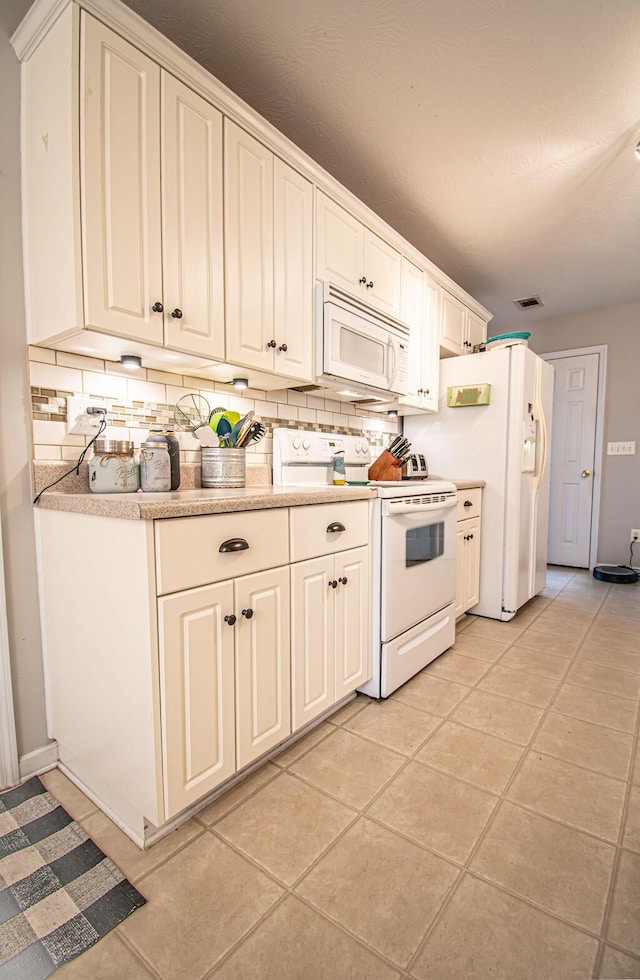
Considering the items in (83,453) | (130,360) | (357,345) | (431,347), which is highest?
(431,347)

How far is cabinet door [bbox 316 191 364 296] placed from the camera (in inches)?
74.9

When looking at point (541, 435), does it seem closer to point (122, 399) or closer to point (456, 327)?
point (456, 327)

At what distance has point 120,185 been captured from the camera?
1213 mm

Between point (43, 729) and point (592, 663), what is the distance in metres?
2.45

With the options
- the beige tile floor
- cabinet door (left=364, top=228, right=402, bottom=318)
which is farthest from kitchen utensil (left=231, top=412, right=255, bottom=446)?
the beige tile floor

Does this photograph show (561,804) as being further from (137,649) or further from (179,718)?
(137,649)

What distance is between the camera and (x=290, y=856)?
3.67ft

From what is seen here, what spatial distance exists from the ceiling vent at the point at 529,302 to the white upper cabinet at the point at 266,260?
9.10ft

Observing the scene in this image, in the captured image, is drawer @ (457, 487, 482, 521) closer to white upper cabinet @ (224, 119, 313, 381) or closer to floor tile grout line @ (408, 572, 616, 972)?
floor tile grout line @ (408, 572, 616, 972)

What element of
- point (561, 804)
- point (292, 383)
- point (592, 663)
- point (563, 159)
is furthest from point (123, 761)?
point (563, 159)

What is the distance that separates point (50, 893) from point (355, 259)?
2473 mm

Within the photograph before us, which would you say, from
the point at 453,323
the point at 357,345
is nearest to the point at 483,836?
the point at 357,345

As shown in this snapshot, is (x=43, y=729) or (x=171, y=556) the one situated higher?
(x=171, y=556)

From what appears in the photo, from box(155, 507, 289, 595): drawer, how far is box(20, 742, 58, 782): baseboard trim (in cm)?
94
